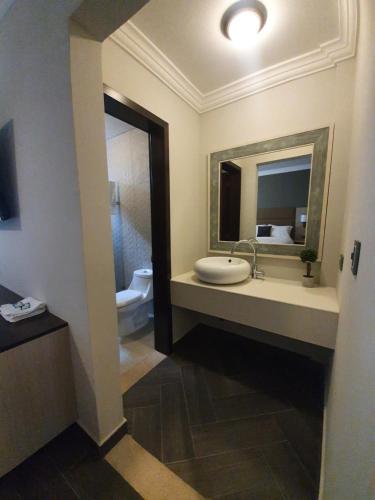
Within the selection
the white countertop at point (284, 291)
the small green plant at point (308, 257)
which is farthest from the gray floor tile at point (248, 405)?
the small green plant at point (308, 257)

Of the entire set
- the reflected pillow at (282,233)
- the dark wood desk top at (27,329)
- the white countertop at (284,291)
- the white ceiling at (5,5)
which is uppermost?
the white ceiling at (5,5)

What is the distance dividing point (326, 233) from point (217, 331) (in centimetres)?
145

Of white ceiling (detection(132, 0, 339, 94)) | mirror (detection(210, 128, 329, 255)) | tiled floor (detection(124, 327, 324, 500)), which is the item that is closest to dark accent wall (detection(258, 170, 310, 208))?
mirror (detection(210, 128, 329, 255))

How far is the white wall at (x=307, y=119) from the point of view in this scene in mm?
1379

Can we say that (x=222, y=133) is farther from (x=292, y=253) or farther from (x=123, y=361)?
(x=123, y=361)

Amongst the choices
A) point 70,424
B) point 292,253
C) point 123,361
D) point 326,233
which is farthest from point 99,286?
point 326,233

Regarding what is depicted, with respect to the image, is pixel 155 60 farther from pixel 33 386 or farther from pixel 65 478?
pixel 65 478

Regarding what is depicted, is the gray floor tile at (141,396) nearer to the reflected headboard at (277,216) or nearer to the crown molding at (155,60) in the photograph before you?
the reflected headboard at (277,216)

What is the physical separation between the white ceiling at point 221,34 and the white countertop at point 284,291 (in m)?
1.71

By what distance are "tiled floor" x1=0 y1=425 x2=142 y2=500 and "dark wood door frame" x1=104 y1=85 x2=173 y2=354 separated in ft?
2.99

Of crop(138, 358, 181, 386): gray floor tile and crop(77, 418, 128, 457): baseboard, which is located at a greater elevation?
crop(77, 418, 128, 457): baseboard

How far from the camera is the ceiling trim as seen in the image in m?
1.22

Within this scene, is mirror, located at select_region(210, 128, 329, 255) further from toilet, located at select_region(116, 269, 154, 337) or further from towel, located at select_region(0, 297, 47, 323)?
towel, located at select_region(0, 297, 47, 323)

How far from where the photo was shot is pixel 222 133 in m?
1.89
